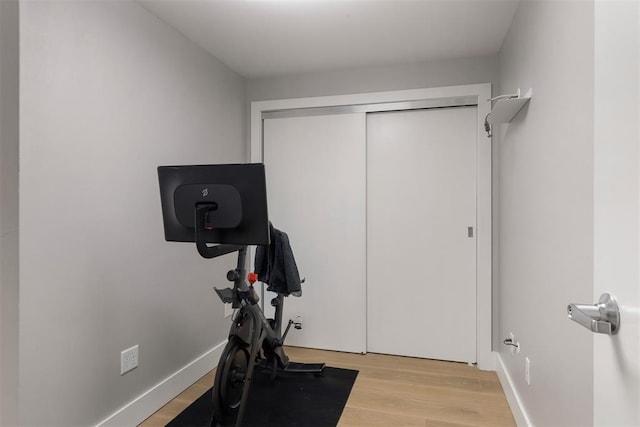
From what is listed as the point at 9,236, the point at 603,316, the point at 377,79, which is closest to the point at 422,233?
the point at 377,79

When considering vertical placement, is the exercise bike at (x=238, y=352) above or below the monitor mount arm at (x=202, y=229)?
below

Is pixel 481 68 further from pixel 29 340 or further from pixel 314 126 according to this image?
pixel 29 340

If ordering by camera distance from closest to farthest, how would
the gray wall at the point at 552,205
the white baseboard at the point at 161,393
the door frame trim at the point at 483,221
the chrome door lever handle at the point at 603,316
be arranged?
the chrome door lever handle at the point at 603,316
the gray wall at the point at 552,205
the white baseboard at the point at 161,393
the door frame trim at the point at 483,221

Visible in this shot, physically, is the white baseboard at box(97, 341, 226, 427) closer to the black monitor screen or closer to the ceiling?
the black monitor screen

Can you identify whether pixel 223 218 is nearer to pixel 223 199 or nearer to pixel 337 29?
pixel 223 199

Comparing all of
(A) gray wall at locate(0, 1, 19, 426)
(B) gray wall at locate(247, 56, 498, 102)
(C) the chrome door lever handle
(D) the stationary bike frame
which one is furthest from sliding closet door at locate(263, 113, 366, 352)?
(C) the chrome door lever handle

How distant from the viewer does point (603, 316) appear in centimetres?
59

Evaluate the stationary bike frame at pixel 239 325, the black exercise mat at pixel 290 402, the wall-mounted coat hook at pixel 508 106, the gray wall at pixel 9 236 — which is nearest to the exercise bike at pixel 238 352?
the stationary bike frame at pixel 239 325

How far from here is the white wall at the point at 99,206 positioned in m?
1.51

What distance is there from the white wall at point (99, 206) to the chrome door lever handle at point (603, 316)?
6.05ft

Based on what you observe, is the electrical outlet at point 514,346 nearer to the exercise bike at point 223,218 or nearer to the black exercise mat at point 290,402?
the black exercise mat at point 290,402

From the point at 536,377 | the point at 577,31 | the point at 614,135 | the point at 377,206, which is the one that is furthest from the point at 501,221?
the point at 614,135

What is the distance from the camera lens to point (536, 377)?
172 cm

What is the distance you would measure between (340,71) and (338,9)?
0.94 metres
